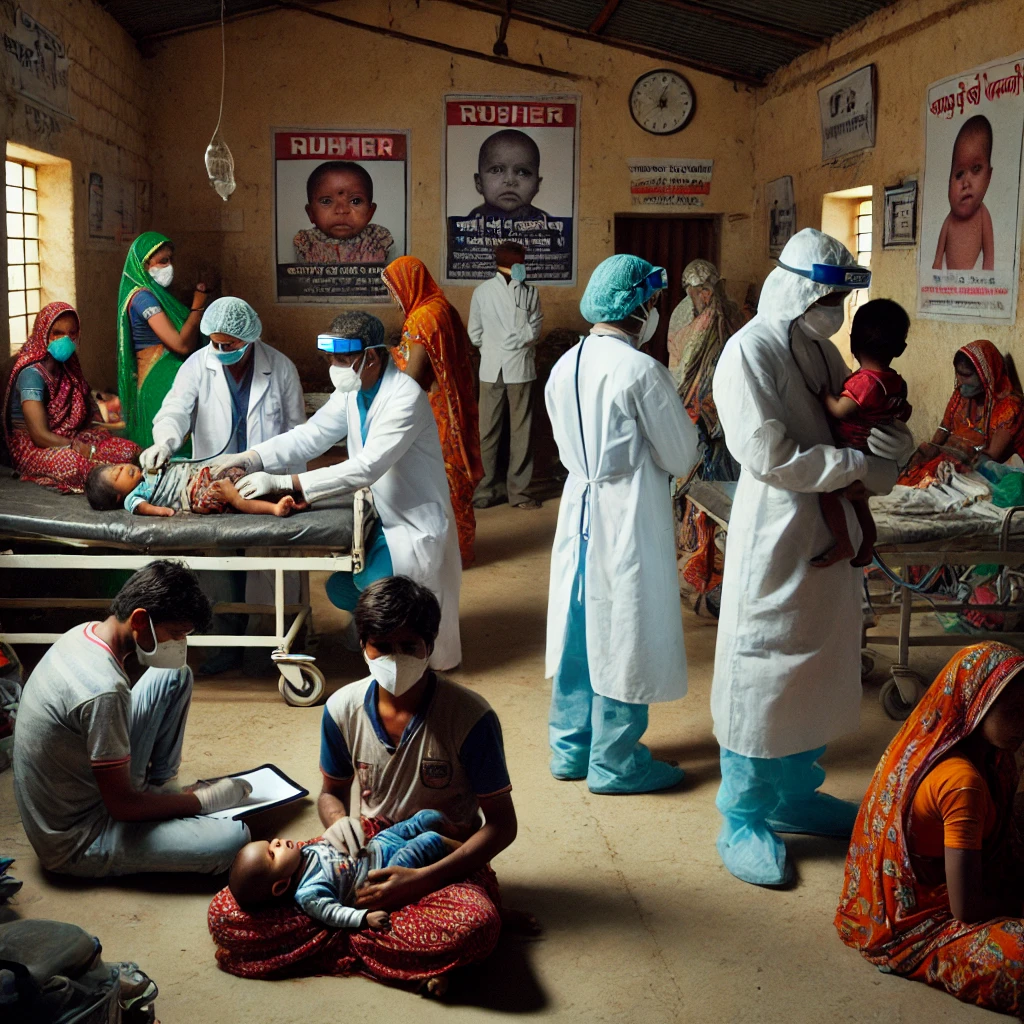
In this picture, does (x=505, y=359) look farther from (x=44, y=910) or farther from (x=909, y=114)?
(x=44, y=910)

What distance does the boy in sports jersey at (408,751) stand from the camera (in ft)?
9.05

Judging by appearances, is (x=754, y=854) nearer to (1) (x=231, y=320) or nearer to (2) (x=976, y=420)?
(1) (x=231, y=320)

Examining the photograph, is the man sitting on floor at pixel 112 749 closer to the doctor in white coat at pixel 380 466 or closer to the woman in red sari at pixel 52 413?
the doctor in white coat at pixel 380 466

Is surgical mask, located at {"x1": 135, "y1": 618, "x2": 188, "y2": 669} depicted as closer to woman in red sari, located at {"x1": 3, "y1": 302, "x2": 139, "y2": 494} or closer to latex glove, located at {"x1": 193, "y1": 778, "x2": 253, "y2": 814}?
latex glove, located at {"x1": 193, "y1": 778, "x2": 253, "y2": 814}

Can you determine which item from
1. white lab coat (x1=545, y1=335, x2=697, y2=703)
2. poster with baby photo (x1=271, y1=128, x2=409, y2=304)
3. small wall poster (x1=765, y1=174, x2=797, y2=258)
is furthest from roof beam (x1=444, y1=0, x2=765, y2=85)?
white lab coat (x1=545, y1=335, x2=697, y2=703)

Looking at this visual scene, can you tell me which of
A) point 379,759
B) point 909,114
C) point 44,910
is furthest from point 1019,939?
point 909,114

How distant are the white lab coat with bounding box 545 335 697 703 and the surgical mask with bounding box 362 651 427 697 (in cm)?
113

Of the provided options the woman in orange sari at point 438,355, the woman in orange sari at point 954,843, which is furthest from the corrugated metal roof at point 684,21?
the woman in orange sari at point 954,843

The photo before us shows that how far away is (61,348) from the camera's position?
5.45 metres

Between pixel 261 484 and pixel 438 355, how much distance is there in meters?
1.54

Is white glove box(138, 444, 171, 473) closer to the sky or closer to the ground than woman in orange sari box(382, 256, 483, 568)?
closer to the ground

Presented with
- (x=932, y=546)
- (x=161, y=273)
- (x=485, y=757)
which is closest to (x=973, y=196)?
(x=932, y=546)

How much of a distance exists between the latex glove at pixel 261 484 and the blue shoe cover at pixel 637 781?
1785 mm

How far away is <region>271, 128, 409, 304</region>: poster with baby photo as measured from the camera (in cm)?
1016
